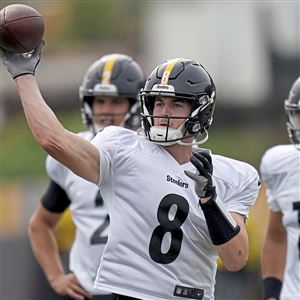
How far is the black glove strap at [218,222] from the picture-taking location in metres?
5.25

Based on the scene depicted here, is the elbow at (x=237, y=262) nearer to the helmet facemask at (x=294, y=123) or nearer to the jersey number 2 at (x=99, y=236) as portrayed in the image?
the helmet facemask at (x=294, y=123)

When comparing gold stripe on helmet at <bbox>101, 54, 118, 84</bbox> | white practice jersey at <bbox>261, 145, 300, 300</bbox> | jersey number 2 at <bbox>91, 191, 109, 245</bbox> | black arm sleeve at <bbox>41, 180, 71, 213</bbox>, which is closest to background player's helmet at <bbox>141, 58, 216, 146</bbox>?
white practice jersey at <bbox>261, 145, 300, 300</bbox>

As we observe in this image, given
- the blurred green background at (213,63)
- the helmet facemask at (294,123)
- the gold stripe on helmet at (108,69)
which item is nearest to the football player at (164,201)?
the helmet facemask at (294,123)

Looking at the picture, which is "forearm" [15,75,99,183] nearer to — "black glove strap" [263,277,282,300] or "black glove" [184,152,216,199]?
"black glove" [184,152,216,199]

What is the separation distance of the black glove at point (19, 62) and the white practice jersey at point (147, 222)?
0.48 metres

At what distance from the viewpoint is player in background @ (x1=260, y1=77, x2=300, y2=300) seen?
6.72m

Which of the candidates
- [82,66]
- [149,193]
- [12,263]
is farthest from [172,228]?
[82,66]

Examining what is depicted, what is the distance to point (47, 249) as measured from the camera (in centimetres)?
736

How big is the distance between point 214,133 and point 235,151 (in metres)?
3.39

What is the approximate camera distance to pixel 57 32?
4734 cm

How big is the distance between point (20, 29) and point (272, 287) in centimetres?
251

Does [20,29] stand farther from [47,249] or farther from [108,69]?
[47,249]

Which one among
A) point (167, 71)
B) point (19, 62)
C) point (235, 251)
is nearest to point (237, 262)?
point (235, 251)

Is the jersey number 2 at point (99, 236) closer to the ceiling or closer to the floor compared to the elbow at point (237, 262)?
closer to the floor
